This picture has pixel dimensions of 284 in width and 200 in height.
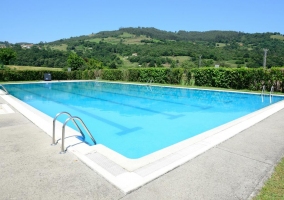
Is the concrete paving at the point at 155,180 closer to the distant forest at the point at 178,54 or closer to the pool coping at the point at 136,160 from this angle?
the pool coping at the point at 136,160

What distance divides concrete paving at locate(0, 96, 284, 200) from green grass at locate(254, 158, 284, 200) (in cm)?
10

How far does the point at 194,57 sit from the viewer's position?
1962 inches

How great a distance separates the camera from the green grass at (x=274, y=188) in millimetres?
2447

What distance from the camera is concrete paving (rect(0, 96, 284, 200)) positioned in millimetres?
2533

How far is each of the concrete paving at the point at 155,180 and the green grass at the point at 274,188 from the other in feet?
0.31

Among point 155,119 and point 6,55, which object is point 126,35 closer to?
point 6,55

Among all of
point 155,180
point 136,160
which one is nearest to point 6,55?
point 136,160

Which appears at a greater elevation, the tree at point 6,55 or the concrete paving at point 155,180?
the tree at point 6,55

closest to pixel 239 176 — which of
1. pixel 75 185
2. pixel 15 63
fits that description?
pixel 75 185

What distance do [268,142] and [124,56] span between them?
56892mm

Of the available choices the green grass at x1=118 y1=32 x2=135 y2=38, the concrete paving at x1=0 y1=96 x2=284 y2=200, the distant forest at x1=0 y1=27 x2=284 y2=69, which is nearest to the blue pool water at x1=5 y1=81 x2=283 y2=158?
the concrete paving at x1=0 y1=96 x2=284 y2=200

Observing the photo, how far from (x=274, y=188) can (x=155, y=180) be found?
149 cm

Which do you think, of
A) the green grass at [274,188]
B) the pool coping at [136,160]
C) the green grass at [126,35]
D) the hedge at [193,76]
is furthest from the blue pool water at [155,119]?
the green grass at [126,35]

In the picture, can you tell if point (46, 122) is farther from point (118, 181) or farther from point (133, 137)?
point (118, 181)
